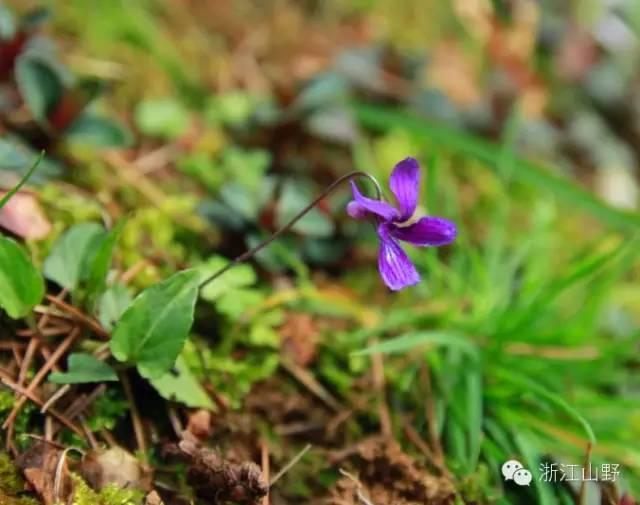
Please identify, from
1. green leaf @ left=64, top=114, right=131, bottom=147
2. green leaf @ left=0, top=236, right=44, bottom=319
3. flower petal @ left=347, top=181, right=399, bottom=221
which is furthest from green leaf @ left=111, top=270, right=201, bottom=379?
green leaf @ left=64, top=114, right=131, bottom=147

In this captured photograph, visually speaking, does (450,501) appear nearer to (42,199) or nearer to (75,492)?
(75,492)

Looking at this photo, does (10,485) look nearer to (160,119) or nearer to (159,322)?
(159,322)

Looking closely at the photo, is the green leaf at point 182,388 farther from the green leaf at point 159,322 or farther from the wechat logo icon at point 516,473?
the wechat logo icon at point 516,473

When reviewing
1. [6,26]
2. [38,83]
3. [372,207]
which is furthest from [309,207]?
[6,26]

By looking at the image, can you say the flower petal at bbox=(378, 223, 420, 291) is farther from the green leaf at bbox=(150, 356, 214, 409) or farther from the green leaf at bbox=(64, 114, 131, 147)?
the green leaf at bbox=(64, 114, 131, 147)

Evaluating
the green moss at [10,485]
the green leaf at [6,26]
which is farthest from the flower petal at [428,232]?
the green leaf at [6,26]
